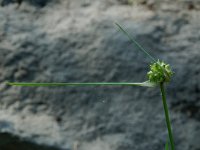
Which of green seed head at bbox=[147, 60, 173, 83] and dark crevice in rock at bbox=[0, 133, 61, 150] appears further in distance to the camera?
→ dark crevice in rock at bbox=[0, 133, 61, 150]

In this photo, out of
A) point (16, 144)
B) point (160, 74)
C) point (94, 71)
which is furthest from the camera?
point (94, 71)

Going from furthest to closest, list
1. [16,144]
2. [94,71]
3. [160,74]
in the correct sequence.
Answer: [94,71]
[16,144]
[160,74]

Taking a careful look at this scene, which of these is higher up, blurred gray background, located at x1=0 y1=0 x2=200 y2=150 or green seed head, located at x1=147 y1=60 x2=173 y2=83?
green seed head, located at x1=147 y1=60 x2=173 y2=83

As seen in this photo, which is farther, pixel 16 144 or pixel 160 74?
pixel 16 144

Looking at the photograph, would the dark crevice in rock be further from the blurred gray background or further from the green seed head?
the green seed head

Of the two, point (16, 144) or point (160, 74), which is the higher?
point (160, 74)

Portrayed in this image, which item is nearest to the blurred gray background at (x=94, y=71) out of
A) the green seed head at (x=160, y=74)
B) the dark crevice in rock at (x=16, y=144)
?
the dark crevice in rock at (x=16, y=144)

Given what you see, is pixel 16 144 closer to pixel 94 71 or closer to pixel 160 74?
pixel 94 71

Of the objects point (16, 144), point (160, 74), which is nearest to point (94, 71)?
point (16, 144)

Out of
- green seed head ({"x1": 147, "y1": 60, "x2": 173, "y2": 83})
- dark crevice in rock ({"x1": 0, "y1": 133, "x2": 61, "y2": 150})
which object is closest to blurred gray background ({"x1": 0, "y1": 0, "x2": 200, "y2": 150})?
dark crevice in rock ({"x1": 0, "y1": 133, "x2": 61, "y2": 150})
